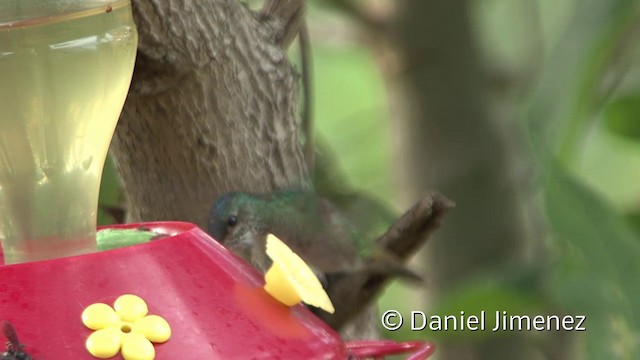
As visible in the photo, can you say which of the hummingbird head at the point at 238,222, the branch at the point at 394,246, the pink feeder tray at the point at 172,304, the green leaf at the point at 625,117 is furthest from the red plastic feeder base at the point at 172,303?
the green leaf at the point at 625,117

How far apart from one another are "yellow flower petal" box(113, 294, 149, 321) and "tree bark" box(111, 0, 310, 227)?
431 mm

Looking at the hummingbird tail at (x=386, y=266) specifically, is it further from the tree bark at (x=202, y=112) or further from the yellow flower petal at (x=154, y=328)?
the yellow flower petal at (x=154, y=328)

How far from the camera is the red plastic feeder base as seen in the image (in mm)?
1078

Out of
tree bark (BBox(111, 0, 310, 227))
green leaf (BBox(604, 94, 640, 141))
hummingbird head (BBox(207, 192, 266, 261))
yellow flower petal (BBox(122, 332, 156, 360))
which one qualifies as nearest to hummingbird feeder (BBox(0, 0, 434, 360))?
yellow flower petal (BBox(122, 332, 156, 360))

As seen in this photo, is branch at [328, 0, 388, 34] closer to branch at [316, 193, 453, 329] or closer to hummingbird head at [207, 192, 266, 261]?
hummingbird head at [207, 192, 266, 261]

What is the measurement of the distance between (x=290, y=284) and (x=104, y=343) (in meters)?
0.25

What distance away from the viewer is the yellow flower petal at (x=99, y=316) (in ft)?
3.51

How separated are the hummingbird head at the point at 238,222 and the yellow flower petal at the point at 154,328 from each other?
688 millimetres

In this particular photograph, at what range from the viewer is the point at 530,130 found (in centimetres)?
165

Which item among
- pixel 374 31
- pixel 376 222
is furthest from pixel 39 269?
pixel 374 31

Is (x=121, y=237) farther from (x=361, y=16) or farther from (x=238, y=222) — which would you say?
(x=361, y=16)

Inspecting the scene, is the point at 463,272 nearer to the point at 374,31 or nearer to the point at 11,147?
the point at 374,31

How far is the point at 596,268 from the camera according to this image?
177 cm

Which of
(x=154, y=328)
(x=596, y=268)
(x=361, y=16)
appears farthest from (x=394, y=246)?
(x=361, y=16)
